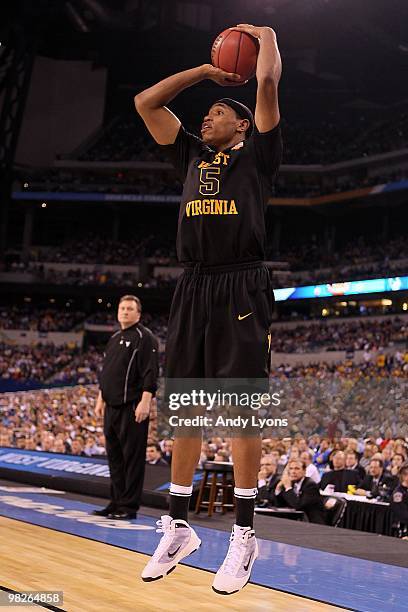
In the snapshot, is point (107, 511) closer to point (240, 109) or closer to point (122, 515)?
point (122, 515)

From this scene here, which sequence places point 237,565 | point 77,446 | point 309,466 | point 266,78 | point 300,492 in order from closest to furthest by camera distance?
point 237,565 < point 266,78 < point 300,492 < point 309,466 < point 77,446

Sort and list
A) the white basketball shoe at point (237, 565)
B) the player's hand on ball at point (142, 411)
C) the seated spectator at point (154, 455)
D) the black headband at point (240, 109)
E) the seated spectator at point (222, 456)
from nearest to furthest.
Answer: the white basketball shoe at point (237, 565) < the black headband at point (240, 109) < the player's hand on ball at point (142, 411) < the seated spectator at point (222, 456) < the seated spectator at point (154, 455)

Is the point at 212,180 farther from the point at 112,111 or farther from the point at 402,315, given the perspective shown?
the point at 112,111

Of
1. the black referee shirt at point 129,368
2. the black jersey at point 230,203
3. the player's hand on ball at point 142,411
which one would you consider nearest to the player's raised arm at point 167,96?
the black jersey at point 230,203

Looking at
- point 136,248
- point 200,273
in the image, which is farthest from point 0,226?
point 200,273

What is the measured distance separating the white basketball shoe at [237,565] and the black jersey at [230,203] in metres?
1.22

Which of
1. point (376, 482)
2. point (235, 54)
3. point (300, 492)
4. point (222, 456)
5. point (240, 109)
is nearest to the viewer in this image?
point (235, 54)

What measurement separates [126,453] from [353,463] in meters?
2.85

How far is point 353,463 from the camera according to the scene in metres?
8.92

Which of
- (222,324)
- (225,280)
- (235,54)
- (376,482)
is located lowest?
(376,482)

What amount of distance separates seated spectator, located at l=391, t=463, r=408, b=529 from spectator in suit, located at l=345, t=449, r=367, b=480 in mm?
1081

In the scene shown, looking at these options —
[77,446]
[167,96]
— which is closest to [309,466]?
[77,446]

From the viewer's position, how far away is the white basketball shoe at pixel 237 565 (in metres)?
3.41

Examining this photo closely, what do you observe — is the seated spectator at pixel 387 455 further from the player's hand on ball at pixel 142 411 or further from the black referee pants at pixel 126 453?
the player's hand on ball at pixel 142 411
